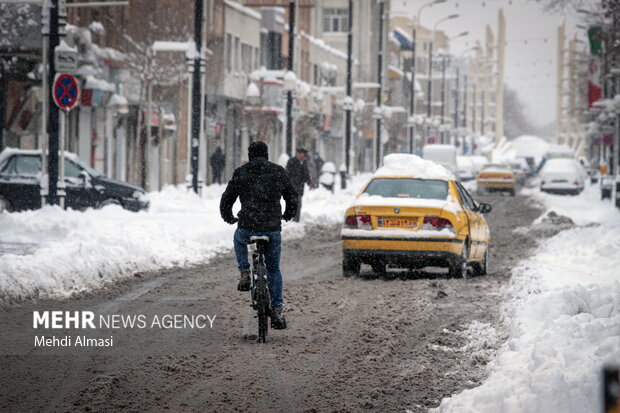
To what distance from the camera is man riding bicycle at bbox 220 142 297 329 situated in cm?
1006

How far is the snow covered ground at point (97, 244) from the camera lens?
1347 cm

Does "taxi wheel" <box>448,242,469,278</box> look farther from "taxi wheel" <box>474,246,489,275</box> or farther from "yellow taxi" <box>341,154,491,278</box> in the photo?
"taxi wheel" <box>474,246,489,275</box>

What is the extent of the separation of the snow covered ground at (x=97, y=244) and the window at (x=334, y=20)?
65.2 metres

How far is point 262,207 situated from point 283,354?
133cm

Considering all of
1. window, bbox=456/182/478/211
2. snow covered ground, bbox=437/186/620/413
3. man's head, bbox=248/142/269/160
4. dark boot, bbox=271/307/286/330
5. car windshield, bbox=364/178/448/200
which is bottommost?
dark boot, bbox=271/307/286/330

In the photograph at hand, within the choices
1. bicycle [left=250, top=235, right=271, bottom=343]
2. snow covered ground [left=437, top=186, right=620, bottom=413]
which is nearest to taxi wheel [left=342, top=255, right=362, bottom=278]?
snow covered ground [left=437, top=186, right=620, bottom=413]

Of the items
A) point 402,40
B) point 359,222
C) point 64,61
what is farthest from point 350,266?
point 402,40

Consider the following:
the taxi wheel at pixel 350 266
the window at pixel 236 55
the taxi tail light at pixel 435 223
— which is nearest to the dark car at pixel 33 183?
the taxi wheel at pixel 350 266

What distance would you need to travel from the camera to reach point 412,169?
16.5 meters

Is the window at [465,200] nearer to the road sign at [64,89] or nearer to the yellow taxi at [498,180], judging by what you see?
the road sign at [64,89]

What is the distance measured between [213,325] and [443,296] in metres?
3.42

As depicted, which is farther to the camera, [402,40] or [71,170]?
[402,40]

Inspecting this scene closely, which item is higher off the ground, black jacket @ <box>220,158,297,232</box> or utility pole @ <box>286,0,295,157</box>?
utility pole @ <box>286,0,295,157</box>

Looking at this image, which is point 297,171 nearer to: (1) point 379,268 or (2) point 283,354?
(1) point 379,268
